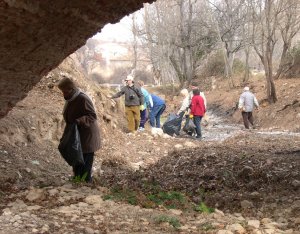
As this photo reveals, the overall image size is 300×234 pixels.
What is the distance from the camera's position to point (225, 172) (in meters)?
7.56

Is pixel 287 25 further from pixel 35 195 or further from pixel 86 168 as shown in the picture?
pixel 35 195

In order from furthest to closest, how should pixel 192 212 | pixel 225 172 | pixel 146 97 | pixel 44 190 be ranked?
pixel 146 97
pixel 225 172
pixel 44 190
pixel 192 212

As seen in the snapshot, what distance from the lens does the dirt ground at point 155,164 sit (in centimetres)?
600

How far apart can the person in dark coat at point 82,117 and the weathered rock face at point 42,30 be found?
840 mm

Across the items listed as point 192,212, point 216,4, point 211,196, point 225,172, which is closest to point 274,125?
point 225,172

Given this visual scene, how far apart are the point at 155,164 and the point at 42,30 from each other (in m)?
5.56

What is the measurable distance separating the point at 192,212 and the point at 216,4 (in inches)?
1223

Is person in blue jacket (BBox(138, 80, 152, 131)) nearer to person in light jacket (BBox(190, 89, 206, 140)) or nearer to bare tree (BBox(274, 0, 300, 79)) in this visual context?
person in light jacket (BBox(190, 89, 206, 140))

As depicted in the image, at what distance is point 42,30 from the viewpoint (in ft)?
14.1

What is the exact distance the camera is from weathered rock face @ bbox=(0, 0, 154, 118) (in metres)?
3.88

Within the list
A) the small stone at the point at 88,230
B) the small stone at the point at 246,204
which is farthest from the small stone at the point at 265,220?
the small stone at the point at 88,230

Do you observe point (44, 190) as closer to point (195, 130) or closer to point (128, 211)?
point (128, 211)

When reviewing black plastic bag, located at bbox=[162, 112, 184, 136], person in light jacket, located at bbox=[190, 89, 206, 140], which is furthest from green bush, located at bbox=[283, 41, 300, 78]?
person in light jacket, located at bbox=[190, 89, 206, 140]

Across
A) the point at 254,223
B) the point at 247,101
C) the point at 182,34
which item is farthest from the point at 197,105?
the point at 182,34
